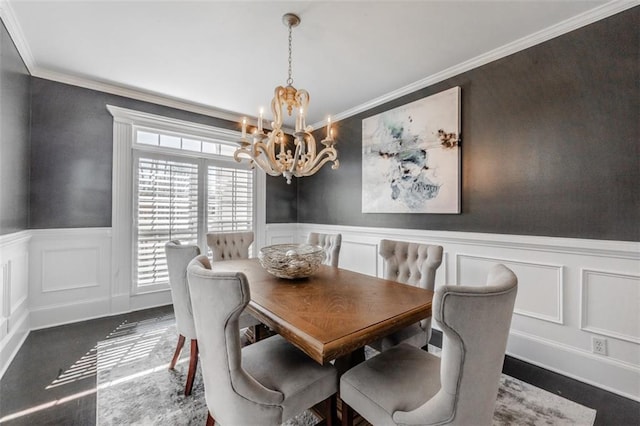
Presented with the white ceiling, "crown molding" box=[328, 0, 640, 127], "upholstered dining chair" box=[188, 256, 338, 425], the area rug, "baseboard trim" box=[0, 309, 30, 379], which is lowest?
the area rug

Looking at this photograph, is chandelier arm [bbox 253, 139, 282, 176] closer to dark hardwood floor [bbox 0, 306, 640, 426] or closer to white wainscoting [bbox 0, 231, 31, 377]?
dark hardwood floor [bbox 0, 306, 640, 426]

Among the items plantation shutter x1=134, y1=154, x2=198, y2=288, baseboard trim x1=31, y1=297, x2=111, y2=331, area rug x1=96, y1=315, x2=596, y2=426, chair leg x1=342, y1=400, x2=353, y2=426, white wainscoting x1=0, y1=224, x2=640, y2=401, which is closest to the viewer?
chair leg x1=342, y1=400, x2=353, y2=426

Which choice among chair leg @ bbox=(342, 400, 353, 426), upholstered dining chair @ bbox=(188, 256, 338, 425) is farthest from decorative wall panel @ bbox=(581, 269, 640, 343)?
upholstered dining chair @ bbox=(188, 256, 338, 425)

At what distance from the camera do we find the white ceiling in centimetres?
195

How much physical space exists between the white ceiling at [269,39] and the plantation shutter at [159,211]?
1.01 m

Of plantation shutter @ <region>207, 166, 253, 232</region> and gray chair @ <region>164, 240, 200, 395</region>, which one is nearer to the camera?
gray chair @ <region>164, 240, 200, 395</region>

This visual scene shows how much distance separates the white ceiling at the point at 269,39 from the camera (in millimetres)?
1954

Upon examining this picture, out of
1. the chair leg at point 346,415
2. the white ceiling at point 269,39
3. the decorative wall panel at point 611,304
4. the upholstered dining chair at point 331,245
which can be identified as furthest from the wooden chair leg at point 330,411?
the white ceiling at point 269,39

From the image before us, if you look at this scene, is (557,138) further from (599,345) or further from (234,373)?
(234,373)

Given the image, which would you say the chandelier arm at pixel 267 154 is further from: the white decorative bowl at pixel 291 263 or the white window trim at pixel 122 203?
the white window trim at pixel 122 203

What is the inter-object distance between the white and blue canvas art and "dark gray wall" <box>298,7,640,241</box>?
0.12 meters

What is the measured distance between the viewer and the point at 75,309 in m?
3.02

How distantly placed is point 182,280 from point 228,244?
1.19m

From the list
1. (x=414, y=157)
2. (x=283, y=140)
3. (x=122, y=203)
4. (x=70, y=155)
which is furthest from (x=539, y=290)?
(x=70, y=155)
